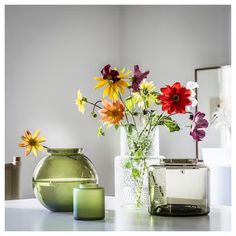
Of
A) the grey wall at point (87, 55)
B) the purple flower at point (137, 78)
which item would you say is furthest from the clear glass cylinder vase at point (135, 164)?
the grey wall at point (87, 55)

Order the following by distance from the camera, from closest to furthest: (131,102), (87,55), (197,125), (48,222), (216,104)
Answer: (48,222) → (197,125) → (131,102) → (216,104) → (87,55)

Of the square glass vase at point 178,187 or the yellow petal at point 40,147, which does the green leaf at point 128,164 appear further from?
the yellow petal at point 40,147

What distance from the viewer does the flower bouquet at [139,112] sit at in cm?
129

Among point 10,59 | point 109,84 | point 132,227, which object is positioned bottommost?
point 132,227

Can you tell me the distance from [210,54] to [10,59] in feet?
6.59

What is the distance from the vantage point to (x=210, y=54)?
5254mm

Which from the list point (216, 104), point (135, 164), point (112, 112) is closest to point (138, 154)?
point (135, 164)

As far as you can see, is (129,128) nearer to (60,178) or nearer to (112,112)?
(112,112)

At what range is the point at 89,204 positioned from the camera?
1225mm

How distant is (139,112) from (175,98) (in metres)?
0.16

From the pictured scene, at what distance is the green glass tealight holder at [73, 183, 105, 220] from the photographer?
1.22m

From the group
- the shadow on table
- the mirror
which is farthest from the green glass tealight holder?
the mirror

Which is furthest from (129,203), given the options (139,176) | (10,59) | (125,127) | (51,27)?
(51,27)

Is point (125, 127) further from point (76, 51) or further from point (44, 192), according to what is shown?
point (76, 51)
